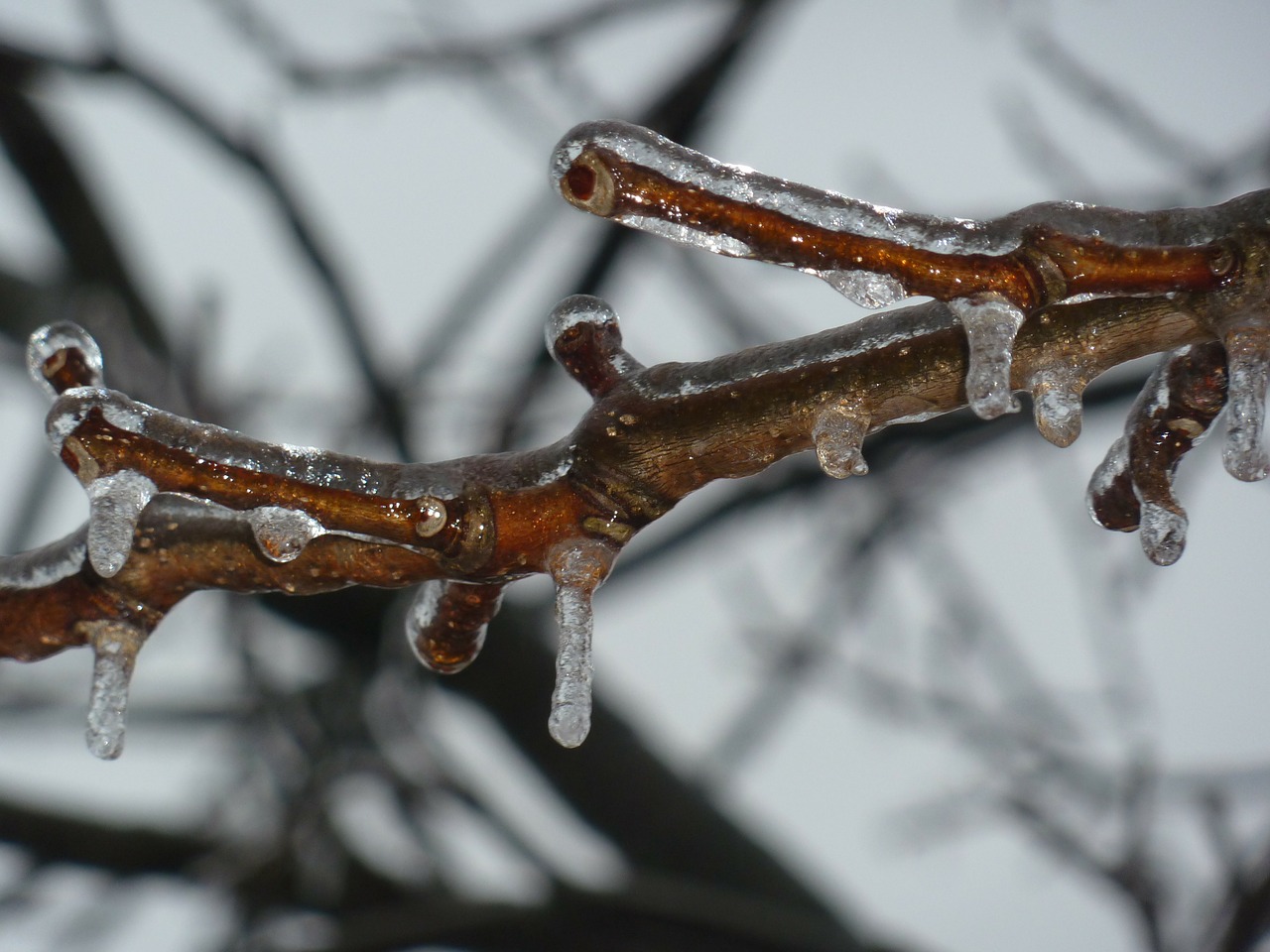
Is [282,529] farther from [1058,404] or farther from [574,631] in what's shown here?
[1058,404]

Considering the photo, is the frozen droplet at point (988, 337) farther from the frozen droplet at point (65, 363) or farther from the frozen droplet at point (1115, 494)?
the frozen droplet at point (65, 363)

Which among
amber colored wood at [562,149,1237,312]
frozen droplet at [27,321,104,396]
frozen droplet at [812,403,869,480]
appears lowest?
frozen droplet at [812,403,869,480]

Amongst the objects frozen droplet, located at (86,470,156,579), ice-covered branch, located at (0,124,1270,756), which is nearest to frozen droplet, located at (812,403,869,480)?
ice-covered branch, located at (0,124,1270,756)

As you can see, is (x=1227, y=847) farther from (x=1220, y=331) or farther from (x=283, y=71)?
(x=283, y=71)

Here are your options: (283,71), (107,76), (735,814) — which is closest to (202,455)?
(107,76)

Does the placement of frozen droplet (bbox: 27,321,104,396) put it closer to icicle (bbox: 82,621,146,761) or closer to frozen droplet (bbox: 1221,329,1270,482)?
icicle (bbox: 82,621,146,761)

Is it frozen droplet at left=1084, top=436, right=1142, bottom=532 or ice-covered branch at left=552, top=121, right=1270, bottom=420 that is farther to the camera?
frozen droplet at left=1084, top=436, right=1142, bottom=532
